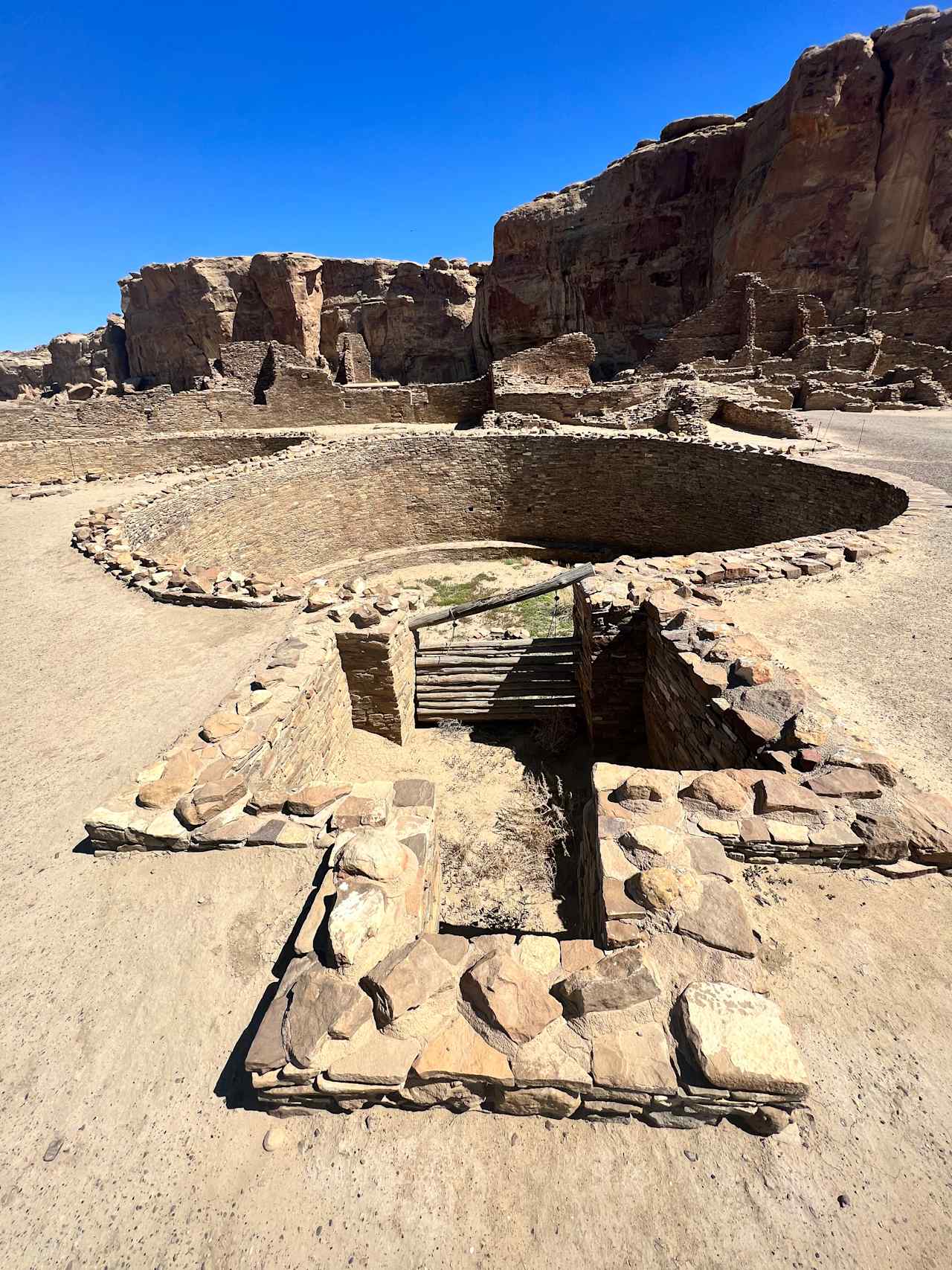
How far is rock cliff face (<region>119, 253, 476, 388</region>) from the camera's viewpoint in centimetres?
3594

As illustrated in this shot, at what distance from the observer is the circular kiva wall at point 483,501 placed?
42.8ft

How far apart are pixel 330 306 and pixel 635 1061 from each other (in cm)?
4439

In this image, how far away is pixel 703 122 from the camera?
2881 centimetres

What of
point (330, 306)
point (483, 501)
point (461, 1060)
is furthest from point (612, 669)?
point (330, 306)

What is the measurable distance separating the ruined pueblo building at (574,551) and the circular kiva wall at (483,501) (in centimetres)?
10

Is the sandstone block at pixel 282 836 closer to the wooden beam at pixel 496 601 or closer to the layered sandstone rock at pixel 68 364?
the wooden beam at pixel 496 601

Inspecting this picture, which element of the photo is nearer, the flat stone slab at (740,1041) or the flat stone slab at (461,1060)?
the flat stone slab at (740,1041)

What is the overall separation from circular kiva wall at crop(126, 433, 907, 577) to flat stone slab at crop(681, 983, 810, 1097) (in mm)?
11899

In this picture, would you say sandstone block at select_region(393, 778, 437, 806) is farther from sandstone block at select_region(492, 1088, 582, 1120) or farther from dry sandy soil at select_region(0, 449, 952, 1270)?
sandstone block at select_region(492, 1088, 582, 1120)

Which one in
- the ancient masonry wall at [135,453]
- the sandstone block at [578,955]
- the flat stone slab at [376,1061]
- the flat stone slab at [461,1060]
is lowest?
the flat stone slab at [376,1061]

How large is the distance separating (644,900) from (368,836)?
5.51 ft

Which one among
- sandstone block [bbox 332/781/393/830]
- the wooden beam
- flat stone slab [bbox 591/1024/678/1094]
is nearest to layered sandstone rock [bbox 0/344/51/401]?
the wooden beam

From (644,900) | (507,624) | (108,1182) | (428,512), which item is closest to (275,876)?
(108,1182)

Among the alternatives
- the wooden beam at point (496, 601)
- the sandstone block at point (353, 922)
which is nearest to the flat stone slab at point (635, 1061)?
the sandstone block at point (353, 922)
